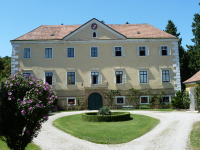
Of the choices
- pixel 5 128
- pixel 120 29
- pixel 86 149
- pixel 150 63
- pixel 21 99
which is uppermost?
pixel 120 29

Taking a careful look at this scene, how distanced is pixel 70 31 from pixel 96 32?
15.9 ft

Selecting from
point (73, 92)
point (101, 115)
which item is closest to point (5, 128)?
point (101, 115)

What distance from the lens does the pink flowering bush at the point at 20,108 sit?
748 centimetres

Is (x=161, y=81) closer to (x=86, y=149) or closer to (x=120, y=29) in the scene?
(x=120, y=29)

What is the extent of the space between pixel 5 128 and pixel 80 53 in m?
22.8

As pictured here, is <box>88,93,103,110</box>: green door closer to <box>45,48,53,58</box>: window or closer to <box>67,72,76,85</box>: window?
<box>67,72,76,85</box>: window

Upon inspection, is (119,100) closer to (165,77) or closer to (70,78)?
(165,77)

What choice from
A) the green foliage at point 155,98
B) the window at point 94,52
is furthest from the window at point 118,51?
the green foliage at point 155,98

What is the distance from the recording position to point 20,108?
295 inches

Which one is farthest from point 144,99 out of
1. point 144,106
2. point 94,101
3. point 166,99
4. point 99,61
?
point 99,61

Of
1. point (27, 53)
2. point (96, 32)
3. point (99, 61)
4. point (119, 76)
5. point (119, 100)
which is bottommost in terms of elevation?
point (119, 100)

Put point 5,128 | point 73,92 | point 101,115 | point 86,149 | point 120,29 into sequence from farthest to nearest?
point 120,29 < point 73,92 < point 101,115 < point 86,149 < point 5,128

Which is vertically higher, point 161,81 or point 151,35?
point 151,35

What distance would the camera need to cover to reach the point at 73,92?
2925 cm
